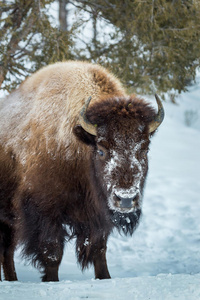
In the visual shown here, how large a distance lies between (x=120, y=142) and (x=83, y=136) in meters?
0.53

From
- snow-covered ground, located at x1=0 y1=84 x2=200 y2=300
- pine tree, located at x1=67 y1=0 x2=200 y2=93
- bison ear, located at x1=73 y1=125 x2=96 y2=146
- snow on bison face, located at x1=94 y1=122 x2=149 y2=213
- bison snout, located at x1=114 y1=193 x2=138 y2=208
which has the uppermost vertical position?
pine tree, located at x1=67 y1=0 x2=200 y2=93

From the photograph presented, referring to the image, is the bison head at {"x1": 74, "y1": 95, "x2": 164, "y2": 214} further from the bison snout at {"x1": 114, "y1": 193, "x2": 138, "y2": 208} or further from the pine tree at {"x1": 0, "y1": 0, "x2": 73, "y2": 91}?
the pine tree at {"x1": 0, "y1": 0, "x2": 73, "y2": 91}

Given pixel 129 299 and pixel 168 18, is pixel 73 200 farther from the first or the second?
pixel 168 18

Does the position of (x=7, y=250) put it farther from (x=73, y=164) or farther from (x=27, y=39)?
(x=27, y=39)

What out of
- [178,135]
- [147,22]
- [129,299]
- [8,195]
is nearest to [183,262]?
[8,195]

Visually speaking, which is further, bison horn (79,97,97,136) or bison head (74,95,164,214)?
bison horn (79,97,97,136)

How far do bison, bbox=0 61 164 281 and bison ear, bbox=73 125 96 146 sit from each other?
11mm

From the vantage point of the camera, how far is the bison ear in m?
4.62

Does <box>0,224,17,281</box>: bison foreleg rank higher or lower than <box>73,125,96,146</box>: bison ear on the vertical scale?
lower

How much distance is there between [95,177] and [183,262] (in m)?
2.88

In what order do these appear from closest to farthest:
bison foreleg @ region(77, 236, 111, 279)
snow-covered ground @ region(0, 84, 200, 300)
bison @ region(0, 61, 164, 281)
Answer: snow-covered ground @ region(0, 84, 200, 300), bison @ region(0, 61, 164, 281), bison foreleg @ region(77, 236, 111, 279)

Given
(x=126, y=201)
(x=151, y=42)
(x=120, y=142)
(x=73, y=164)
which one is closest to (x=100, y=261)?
(x=73, y=164)

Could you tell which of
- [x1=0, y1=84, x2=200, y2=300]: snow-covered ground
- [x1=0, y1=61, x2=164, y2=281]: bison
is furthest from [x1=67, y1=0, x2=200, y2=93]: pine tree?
[x1=0, y1=61, x2=164, y2=281]: bison

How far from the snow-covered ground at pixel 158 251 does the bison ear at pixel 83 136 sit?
143 centimetres
